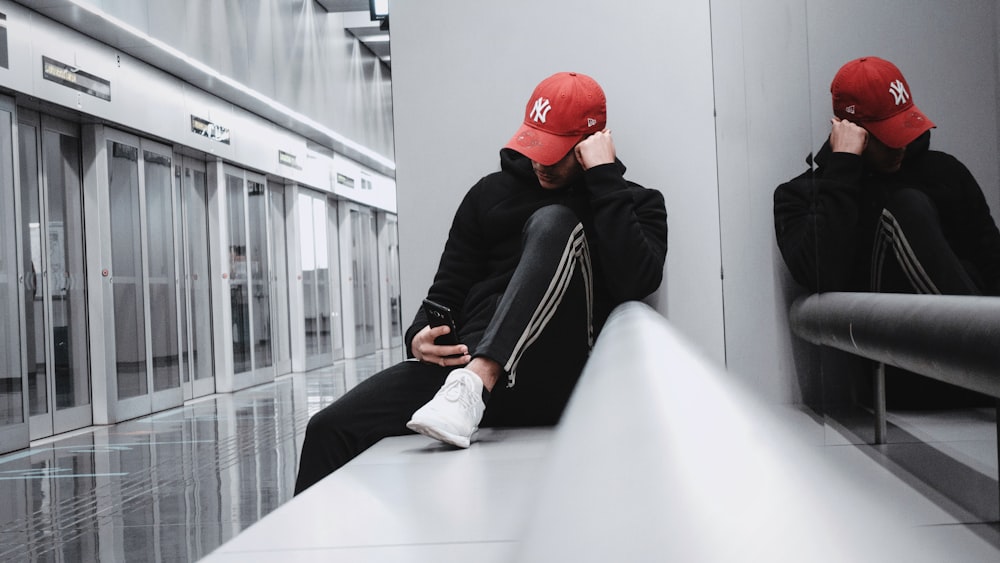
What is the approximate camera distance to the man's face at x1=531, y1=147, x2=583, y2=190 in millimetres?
2381

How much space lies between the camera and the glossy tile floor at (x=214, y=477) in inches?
18.4

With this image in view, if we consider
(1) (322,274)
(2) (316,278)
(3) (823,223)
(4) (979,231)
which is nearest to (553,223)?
(3) (823,223)

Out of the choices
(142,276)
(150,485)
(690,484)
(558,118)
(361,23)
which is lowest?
(150,485)

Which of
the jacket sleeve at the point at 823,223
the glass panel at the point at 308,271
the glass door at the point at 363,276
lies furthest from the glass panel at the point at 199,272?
the jacket sleeve at the point at 823,223

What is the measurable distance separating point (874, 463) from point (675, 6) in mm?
2206

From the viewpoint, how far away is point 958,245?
454 mm

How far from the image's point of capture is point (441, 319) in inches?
81.0

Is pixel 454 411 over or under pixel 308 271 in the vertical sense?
under

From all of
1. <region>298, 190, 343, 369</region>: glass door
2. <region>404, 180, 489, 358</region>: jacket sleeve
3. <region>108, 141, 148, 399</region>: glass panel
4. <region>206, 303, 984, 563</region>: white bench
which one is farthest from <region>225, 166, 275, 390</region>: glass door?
<region>206, 303, 984, 563</region>: white bench

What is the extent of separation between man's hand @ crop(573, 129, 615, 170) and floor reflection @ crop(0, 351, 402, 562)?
1.89 meters

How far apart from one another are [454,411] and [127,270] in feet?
24.2

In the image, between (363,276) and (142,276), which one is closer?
(142,276)

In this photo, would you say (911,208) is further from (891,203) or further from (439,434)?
(439,434)

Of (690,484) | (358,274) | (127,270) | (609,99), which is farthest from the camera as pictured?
(358,274)
